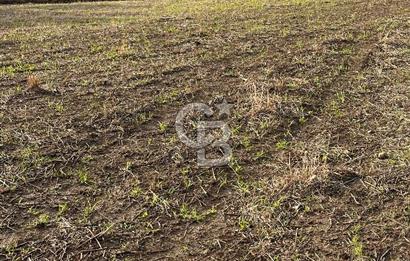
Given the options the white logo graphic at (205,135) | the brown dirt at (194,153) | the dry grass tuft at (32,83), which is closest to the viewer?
the brown dirt at (194,153)

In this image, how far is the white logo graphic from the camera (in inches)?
197

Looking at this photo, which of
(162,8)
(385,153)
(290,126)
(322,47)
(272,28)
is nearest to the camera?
(385,153)

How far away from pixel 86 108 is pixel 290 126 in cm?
251

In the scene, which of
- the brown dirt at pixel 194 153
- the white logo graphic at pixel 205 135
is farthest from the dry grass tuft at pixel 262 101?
the white logo graphic at pixel 205 135

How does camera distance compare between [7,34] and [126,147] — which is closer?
[126,147]

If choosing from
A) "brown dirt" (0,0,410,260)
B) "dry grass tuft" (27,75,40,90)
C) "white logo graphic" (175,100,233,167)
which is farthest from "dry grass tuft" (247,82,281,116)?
"dry grass tuft" (27,75,40,90)

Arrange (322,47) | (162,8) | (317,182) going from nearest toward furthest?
(317,182) < (322,47) < (162,8)

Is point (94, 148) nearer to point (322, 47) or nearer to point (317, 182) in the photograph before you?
point (317, 182)

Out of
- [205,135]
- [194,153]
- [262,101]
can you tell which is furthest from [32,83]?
[262,101]

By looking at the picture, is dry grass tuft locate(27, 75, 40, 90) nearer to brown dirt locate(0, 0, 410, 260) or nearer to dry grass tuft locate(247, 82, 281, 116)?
brown dirt locate(0, 0, 410, 260)

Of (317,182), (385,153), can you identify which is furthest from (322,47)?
(317,182)

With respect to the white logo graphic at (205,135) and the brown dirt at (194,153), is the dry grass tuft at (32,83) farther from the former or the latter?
the white logo graphic at (205,135)

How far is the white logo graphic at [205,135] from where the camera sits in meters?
5.02

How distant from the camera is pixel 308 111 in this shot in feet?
19.7
